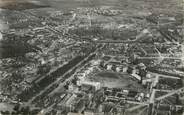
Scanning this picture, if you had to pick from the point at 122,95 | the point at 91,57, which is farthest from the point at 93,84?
the point at 91,57

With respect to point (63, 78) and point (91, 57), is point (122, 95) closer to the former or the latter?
point (63, 78)

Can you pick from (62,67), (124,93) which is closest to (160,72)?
(124,93)

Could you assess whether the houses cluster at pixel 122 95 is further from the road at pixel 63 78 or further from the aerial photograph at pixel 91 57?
the road at pixel 63 78

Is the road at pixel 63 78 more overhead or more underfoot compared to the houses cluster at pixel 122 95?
more overhead

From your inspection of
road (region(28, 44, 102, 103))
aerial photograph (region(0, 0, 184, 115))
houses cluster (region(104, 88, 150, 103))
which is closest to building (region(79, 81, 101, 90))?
aerial photograph (region(0, 0, 184, 115))

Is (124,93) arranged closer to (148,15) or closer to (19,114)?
(19,114)

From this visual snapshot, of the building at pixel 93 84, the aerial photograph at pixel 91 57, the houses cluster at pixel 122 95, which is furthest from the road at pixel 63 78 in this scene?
the houses cluster at pixel 122 95

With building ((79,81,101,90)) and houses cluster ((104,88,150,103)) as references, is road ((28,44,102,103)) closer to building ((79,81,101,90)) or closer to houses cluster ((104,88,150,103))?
building ((79,81,101,90))

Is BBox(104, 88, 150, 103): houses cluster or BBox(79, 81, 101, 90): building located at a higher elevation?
BBox(79, 81, 101, 90): building
